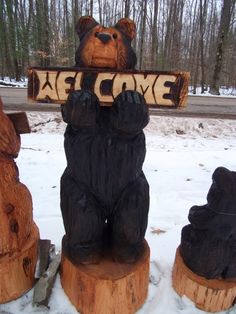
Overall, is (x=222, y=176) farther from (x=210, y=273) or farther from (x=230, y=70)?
(x=230, y=70)

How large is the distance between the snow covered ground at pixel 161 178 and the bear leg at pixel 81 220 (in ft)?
1.16

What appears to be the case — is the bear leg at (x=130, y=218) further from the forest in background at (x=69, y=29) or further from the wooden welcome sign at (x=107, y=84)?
the forest in background at (x=69, y=29)

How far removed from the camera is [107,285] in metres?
1.41

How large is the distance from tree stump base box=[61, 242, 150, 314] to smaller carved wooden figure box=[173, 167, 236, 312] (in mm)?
265

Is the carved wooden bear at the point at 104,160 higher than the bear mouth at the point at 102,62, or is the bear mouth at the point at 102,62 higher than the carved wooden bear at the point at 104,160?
the bear mouth at the point at 102,62

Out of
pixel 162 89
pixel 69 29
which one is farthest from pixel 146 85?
pixel 69 29

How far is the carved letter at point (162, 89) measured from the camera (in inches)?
49.5

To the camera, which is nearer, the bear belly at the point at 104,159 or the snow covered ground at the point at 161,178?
the bear belly at the point at 104,159

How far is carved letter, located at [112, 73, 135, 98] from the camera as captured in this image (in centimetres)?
128

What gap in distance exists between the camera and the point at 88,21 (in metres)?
1.38

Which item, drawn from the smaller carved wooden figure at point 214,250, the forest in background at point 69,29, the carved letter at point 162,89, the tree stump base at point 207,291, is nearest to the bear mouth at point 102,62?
the carved letter at point 162,89

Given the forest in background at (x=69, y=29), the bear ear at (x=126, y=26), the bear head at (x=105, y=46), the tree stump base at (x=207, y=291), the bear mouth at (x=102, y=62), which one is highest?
the forest in background at (x=69, y=29)

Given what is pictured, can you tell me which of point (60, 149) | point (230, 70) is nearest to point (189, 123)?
point (60, 149)

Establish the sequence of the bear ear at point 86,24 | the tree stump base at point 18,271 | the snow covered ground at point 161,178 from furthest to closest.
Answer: the snow covered ground at point 161,178 < the tree stump base at point 18,271 < the bear ear at point 86,24
